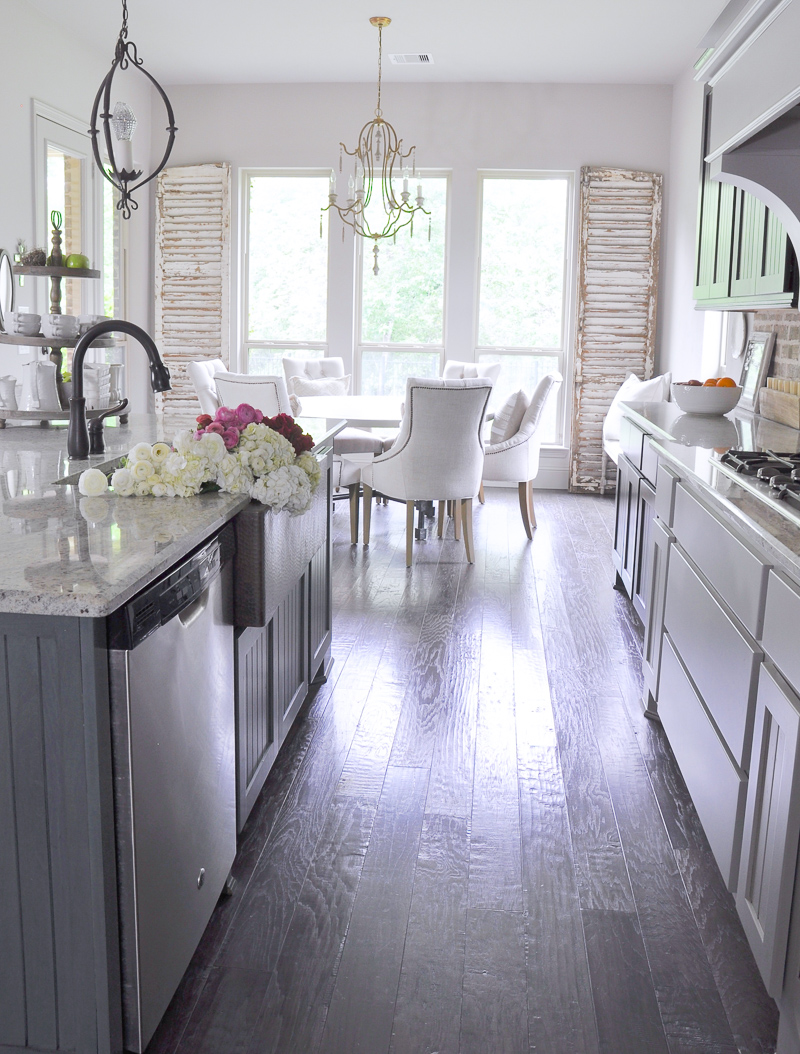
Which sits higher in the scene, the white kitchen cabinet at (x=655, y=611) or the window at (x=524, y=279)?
the window at (x=524, y=279)

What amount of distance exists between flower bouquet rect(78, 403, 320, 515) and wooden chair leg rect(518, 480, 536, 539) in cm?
362

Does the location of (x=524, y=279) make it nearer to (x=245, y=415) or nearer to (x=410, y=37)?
(x=410, y=37)

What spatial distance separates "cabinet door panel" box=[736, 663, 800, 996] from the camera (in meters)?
1.53

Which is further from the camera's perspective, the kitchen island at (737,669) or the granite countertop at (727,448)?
the granite countertop at (727,448)

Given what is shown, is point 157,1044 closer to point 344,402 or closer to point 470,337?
point 344,402

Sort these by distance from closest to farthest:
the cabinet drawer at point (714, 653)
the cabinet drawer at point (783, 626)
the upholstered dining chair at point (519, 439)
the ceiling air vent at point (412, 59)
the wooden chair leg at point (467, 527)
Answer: the cabinet drawer at point (783, 626) < the cabinet drawer at point (714, 653) < the wooden chair leg at point (467, 527) < the upholstered dining chair at point (519, 439) < the ceiling air vent at point (412, 59)

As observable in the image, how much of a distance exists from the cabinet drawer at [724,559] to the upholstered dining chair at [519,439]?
2.83 meters

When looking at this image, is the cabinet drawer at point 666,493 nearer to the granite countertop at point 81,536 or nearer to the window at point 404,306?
the granite countertop at point 81,536

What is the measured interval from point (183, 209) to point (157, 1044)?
688 centimetres

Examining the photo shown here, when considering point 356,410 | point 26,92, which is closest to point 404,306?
point 356,410

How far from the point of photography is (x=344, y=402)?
6.04 m

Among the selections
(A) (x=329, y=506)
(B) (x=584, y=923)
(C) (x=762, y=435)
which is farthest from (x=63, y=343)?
(C) (x=762, y=435)

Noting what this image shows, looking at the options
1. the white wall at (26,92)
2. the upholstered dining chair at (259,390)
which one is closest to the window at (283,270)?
the white wall at (26,92)

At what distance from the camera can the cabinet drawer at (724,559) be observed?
1.78 meters
